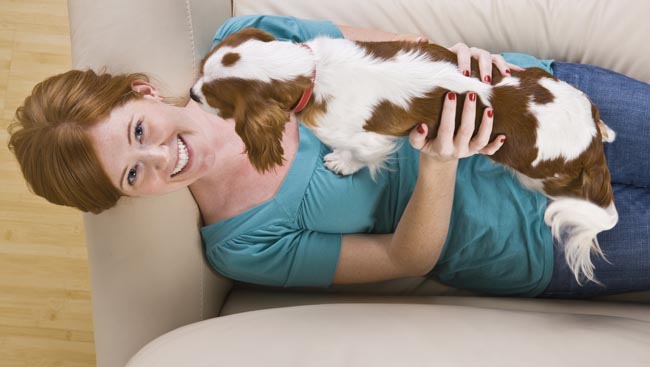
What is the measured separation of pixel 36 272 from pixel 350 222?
1279 millimetres

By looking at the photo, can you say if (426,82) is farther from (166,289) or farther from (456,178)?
(166,289)

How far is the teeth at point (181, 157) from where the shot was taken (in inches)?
53.8

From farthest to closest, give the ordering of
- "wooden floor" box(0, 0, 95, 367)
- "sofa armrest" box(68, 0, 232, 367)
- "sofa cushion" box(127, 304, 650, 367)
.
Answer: "wooden floor" box(0, 0, 95, 367) → "sofa armrest" box(68, 0, 232, 367) → "sofa cushion" box(127, 304, 650, 367)

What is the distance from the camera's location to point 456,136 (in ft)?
4.27

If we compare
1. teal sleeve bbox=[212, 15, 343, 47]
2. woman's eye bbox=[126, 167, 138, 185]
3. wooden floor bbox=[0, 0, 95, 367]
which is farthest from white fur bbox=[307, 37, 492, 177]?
wooden floor bbox=[0, 0, 95, 367]

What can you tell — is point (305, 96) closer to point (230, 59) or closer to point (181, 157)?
point (230, 59)

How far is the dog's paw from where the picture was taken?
1550mm

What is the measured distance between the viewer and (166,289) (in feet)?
4.84

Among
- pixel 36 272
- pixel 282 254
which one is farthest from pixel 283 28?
pixel 36 272

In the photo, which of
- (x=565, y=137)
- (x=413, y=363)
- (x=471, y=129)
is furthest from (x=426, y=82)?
(x=413, y=363)

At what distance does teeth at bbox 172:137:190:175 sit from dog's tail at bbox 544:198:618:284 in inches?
35.9

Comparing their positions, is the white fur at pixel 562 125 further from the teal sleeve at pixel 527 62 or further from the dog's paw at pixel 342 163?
the dog's paw at pixel 342 163

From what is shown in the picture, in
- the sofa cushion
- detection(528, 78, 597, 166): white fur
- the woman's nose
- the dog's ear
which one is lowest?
the sofa cushion

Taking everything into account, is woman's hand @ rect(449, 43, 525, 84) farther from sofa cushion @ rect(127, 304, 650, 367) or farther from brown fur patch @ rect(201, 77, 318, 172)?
sofa cushion @ rect(127, 304, 650, 367)
